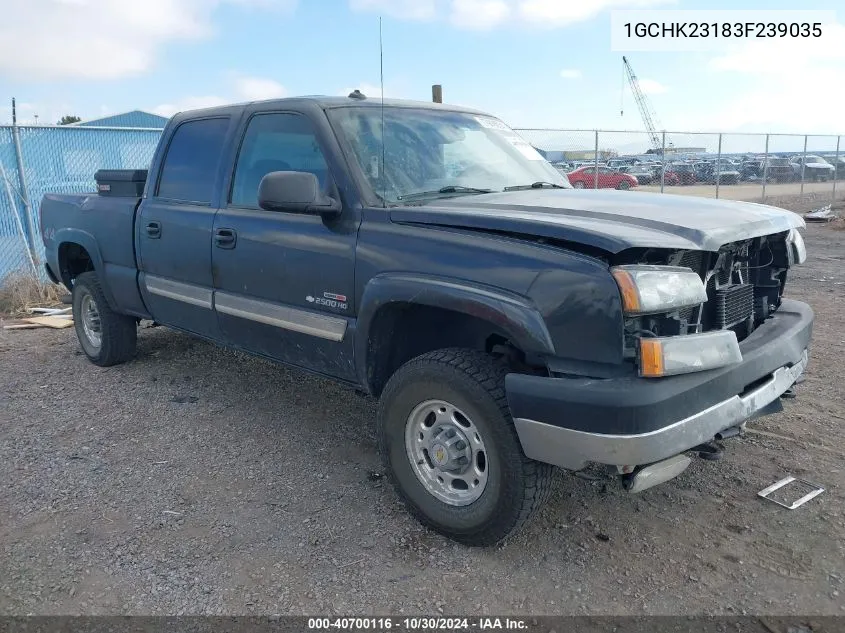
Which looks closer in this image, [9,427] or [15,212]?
[9,427]

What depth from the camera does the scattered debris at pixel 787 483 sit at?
336cm

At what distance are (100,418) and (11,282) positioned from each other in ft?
16.9

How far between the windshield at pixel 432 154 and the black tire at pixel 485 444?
0.94 m

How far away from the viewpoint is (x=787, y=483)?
140 inches

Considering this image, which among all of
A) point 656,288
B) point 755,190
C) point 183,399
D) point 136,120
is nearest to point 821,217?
point 755,190

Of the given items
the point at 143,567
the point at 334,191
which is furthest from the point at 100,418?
the point at 334,191

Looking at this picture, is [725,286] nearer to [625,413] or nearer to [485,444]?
[625,413]

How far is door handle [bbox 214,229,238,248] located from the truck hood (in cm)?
121

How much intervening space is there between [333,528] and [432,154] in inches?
77.9

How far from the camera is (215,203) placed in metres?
4.27

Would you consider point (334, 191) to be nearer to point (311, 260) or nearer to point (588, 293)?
point (311, 260)

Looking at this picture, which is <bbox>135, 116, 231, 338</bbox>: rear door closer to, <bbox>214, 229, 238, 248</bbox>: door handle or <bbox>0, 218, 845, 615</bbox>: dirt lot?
<bbox>214, 229, 238, 248</bbox>: door handle

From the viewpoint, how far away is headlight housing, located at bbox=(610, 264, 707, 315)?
2486mm

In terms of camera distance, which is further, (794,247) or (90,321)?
(90,321)
